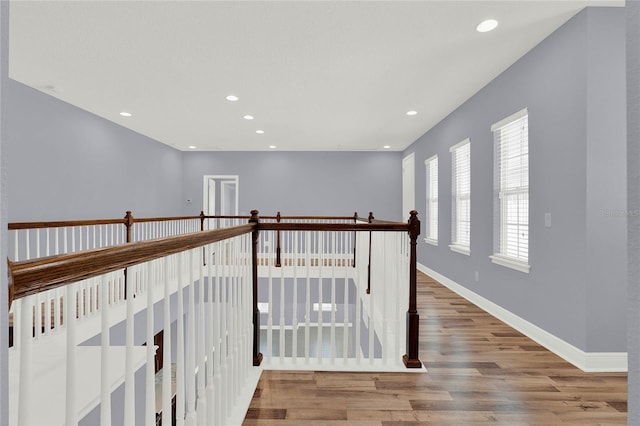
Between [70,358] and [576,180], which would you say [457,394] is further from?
[70,358]

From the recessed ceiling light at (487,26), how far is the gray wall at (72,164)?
13.8 feet

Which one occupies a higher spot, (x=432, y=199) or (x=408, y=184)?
(x=408, y=184)

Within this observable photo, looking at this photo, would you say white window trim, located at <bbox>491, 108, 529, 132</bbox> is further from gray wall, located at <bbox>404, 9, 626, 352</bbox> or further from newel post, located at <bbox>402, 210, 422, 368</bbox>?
newel post, located at <bbox>402, 210, 422, 368</bbox>

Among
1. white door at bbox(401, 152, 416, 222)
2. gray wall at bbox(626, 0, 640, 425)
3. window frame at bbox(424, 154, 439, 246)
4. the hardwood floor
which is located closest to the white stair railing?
the hardwood floor

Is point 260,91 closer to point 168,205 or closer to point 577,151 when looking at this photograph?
point 577,151

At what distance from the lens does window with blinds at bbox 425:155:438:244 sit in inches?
231

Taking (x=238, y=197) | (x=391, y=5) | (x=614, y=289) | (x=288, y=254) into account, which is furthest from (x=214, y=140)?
(x=614, y=289)

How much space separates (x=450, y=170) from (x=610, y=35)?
2.70 meters

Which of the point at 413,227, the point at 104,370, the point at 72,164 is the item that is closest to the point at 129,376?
the point at 104,370

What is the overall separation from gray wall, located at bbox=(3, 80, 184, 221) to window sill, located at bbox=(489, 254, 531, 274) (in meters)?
4.77

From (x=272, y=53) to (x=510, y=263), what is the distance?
10.5 feet

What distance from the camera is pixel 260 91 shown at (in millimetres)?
4090

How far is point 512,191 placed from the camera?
3.35m

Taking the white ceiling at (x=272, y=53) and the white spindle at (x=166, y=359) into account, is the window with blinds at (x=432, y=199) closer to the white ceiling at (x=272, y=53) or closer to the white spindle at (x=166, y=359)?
the white ceiling at (x=272, y=53)
